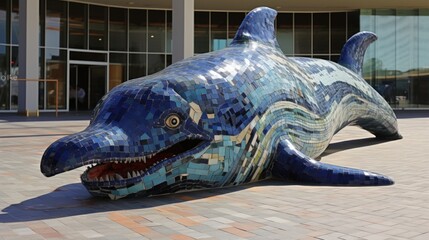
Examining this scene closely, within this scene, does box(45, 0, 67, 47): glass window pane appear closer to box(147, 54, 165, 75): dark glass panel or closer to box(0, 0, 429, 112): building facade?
box(0, 0, 429, 112): building facade

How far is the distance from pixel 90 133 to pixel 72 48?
87.1ft

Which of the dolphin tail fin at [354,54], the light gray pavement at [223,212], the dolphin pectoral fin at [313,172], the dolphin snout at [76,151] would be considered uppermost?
the dolphin tail fin at [354,54]

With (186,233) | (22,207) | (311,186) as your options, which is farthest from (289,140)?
(22,207)

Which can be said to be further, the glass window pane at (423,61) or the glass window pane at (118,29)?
the glass window pane at (423,61)

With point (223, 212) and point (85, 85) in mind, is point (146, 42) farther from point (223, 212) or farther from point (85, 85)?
point (223, 212)

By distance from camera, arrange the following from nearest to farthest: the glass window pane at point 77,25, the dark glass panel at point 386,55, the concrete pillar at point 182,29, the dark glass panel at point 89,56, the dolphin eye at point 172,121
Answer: the dolphin eye at point 172,121
the concrete pillar at point 182,29
the glass window pane at point 77,25
the dark glass panel at point 89,56
the dark glass panel at point 386,55

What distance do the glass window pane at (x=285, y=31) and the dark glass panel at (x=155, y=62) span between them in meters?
8.00

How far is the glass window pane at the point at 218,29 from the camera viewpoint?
34.8 metres

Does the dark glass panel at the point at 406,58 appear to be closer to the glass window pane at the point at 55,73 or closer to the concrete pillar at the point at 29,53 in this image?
the glass window pane at the point at 55,73

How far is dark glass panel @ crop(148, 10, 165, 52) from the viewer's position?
3388 centimetres

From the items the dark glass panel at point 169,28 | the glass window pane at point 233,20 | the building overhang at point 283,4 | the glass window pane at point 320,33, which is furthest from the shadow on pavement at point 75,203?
the glass window pane at point 320,33

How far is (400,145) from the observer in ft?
42.9

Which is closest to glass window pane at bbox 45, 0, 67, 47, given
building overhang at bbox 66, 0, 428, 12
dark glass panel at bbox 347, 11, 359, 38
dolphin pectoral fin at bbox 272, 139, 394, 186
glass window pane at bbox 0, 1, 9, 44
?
building overhang at bbox 66, 0, 428, 12

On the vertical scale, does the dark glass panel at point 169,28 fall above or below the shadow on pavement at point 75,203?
above
